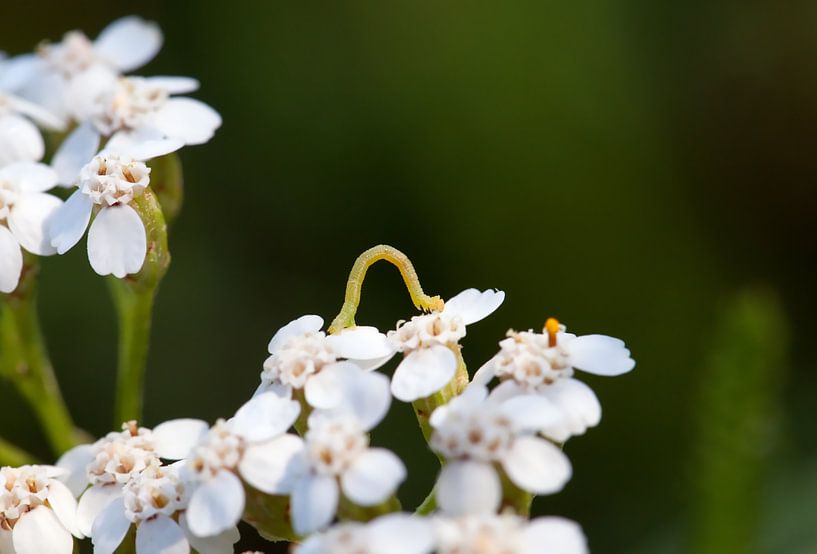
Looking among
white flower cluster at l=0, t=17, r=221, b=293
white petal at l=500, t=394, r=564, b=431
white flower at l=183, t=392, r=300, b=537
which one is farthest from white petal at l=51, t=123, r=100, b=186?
white petal at l=500, t=394, r=564, b=431

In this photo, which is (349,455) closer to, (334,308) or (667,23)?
(334,308)

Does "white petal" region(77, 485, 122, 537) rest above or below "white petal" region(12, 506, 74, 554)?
above

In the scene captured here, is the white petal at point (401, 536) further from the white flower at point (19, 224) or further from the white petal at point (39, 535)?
the white flower at point (19, 224)

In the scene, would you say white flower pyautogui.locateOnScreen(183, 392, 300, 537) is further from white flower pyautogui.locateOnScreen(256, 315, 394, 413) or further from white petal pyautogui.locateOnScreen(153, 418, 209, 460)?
white petal pyautogui.locateOnScreen(153, 418, 209, 460)

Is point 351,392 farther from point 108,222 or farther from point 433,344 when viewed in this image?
point 108,222

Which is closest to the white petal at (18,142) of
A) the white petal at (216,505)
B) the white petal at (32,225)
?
the white petal at (32,225)

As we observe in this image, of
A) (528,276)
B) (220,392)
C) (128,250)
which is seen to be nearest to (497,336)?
Answer: (528,276)

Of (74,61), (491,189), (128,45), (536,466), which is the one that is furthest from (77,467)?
(491,189)
